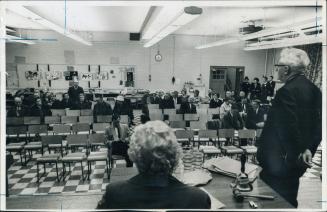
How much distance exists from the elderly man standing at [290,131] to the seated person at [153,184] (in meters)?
1.20

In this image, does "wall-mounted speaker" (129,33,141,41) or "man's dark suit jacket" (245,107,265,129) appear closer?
"man's dark suit jacket" (245,107,265,129)

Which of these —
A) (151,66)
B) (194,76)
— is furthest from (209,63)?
(151,66)

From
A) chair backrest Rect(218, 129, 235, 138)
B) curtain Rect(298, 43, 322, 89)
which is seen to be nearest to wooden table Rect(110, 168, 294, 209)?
curtain Rect(298, 43, 322, 89)

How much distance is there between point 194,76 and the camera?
13906 millimetres

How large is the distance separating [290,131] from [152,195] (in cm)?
145

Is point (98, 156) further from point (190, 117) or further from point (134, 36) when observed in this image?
point (134, 36)

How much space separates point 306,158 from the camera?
7.81 feet

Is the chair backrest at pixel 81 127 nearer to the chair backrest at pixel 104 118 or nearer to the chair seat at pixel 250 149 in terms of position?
the chair backrest at pixel 104 118

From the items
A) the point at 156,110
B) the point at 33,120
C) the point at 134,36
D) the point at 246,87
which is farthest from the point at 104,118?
the point at 246,87

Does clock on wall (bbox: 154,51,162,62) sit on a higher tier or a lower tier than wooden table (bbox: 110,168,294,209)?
higher

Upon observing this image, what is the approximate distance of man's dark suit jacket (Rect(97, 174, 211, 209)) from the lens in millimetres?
1442

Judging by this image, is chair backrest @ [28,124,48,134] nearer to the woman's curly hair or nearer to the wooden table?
the wooden table

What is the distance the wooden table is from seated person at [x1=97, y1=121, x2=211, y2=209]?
0.61 metres

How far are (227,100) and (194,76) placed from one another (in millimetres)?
6036
